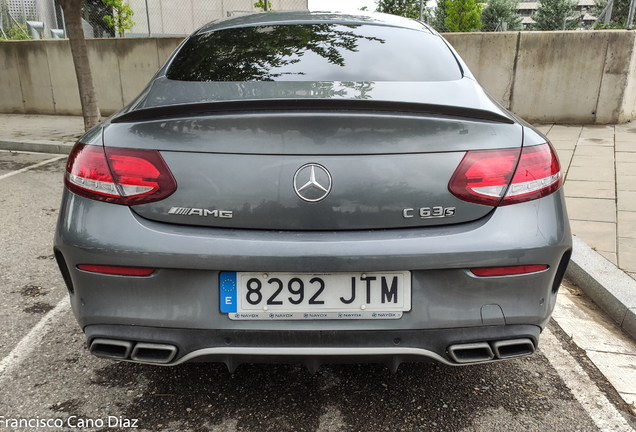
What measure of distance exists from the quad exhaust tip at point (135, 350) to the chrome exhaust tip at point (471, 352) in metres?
0.92

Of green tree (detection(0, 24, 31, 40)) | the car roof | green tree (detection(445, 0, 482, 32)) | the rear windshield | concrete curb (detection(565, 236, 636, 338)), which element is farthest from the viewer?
green tree (detection(445, 0, 482, 32))

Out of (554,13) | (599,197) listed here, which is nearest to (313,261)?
(599,197)

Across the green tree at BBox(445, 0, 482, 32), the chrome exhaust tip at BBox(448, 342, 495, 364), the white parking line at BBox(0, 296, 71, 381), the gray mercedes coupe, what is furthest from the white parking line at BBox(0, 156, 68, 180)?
the green tree at BBox(445, 0, 482, 32)

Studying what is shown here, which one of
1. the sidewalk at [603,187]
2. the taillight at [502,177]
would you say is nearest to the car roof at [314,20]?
the taillight at [502,177]

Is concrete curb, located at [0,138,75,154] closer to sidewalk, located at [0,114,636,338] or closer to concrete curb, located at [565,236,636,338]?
sidewalk, located at [0,114,636,338]

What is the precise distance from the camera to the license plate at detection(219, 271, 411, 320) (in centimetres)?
166

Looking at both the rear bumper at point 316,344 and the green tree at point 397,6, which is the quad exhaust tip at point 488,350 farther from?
the green tree at point 397,6

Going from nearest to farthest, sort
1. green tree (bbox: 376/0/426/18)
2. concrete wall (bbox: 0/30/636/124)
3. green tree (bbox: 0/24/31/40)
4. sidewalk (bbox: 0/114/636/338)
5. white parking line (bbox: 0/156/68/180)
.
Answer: sidewalk (bbox: 0/114/636/338) < white parking line (bbox: 0/156/68/180) < concrete wall (bbox: 0/30/636/124) < green tree (bbox: 0/24/31/40) < green tree (bbox: 376/0/426/18)

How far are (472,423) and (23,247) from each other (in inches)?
137

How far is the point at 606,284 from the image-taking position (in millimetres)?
3131

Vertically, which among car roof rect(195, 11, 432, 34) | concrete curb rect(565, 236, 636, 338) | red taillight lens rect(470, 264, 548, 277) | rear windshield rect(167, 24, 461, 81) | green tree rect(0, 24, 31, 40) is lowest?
concrete curb rect(565, 236, 636, 338)

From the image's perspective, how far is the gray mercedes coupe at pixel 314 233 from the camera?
1.65 m

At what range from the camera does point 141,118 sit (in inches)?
70.7

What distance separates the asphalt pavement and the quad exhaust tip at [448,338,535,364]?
15.3 inches
